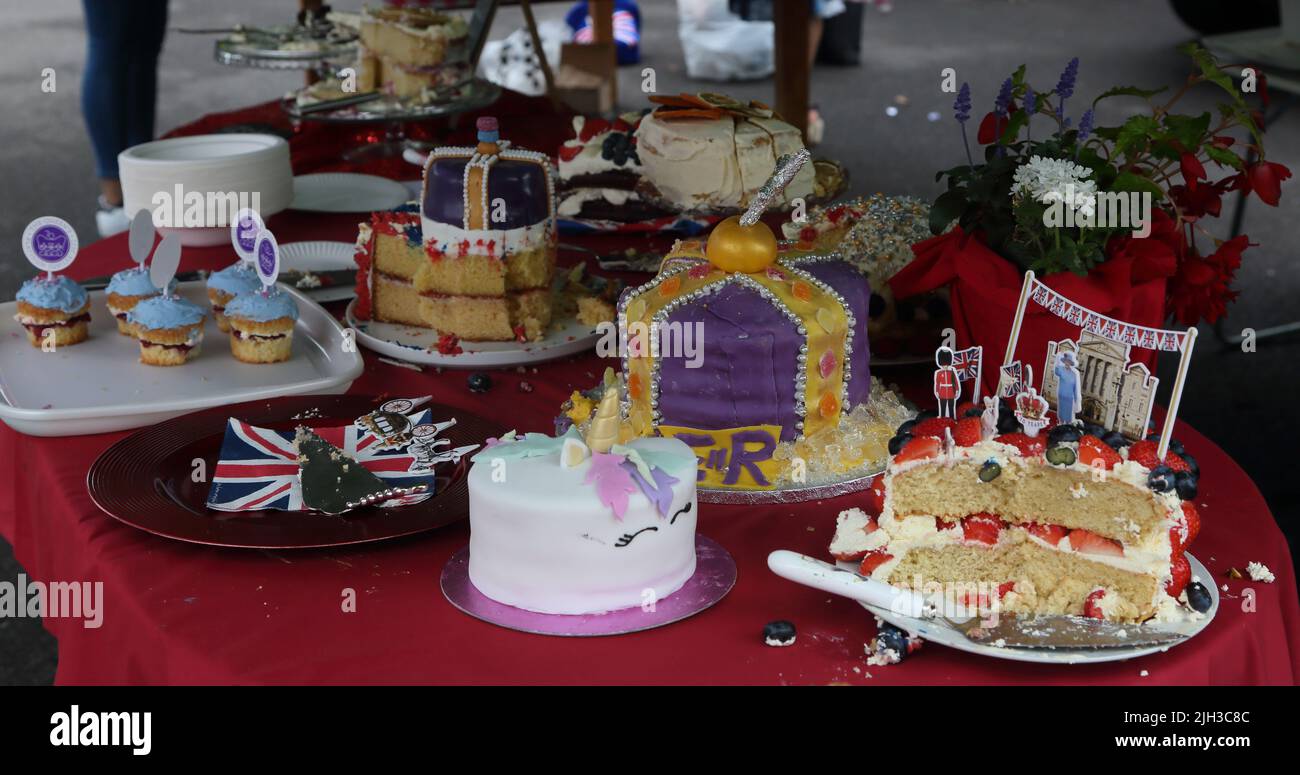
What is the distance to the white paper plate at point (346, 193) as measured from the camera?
292 centimetres

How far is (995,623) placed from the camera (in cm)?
130

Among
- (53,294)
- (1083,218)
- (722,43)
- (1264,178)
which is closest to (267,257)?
(53,294)

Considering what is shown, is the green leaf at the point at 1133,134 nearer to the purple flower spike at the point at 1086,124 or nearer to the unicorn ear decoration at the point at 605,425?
the purple flower spike at the point at 1086,124

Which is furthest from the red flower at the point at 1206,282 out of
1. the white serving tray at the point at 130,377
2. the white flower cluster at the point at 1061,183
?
the white serving tray at the point at 130,377

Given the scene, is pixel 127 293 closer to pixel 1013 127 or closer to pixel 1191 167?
pixel 1013 127

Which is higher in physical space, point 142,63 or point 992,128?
point 142,63

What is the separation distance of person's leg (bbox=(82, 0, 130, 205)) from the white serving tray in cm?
225

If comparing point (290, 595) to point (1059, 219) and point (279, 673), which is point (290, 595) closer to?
point (279, 673)

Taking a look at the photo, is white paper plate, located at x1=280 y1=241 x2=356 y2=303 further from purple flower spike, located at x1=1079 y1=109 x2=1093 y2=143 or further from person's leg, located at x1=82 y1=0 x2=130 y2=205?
person's leg, located at x1=82 y1=0 x2=130 y2=205

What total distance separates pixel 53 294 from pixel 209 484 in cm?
62

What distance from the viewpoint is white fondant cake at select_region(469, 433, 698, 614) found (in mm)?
1298

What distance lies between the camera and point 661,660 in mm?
1277

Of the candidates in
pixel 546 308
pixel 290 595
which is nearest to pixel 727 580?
pixel 290 595

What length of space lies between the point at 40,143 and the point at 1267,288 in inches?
239
